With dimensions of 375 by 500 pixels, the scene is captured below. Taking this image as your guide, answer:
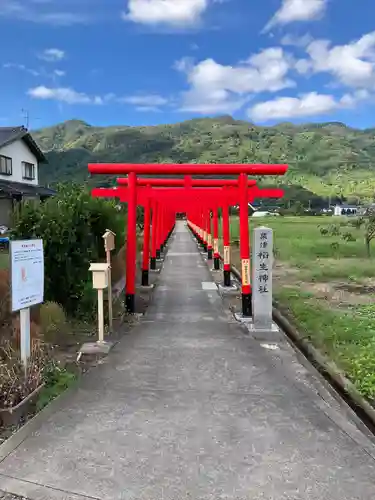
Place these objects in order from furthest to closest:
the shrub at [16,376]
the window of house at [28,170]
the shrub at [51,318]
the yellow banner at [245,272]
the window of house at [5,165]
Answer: the window of house at [28,170] < the window of house at [5,165] < the yellow banner at [245,272] < the shrub at [51,318] < the shrub at [16,376]

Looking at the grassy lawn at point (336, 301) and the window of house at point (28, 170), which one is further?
the window of house at point (28, 170)

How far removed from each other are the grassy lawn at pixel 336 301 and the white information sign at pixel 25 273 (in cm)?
364

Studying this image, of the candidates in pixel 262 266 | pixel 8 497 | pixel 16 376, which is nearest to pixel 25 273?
pixel 16 376

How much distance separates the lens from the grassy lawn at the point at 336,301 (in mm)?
6588

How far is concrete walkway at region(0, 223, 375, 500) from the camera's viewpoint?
137 inches

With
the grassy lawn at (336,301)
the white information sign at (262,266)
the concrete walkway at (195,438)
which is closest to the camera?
the concrete walkway at (195,438)

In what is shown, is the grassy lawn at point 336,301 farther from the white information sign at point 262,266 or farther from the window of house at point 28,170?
the window of house at point 28,170

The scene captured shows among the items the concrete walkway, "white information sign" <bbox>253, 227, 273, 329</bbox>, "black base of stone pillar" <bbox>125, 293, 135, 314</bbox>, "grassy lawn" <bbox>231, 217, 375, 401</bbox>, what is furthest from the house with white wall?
the concrete walkway

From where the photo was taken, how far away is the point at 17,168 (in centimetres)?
2911

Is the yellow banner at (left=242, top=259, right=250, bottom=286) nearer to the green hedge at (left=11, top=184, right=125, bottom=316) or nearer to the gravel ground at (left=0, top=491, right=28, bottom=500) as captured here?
the green hedge at (left=11, top=184, right=125, bottom=316)

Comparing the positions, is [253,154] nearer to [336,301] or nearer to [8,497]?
[336,301]

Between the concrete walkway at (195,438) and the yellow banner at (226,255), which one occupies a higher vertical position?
the yellow banner at (226,255)

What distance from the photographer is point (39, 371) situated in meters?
5.14

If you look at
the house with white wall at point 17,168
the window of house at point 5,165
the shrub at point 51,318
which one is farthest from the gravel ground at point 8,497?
the window of house at point 5,165
